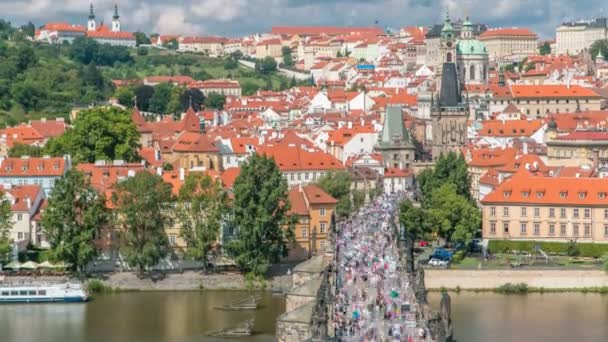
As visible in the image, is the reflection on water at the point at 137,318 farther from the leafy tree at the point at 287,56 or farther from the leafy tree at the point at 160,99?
the leafy tree at the point at 287,56

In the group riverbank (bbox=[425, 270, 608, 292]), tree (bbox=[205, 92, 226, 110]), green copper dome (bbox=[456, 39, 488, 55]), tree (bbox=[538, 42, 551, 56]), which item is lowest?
riverbank (bbox=[425, 270, 608, 292])

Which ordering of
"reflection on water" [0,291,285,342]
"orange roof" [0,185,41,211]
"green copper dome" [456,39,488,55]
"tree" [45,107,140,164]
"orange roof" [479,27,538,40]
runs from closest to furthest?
1. "reflection on water" [0,291,285,342]
2. "orange roof" [0,185,41,211]
3. "tree" [45,107,140,164]
4. "green copper dome" [456,39,488,55]
5. "orange roof" [479,27,538,40]

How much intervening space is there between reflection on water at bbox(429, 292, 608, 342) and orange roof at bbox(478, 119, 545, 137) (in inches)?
1509

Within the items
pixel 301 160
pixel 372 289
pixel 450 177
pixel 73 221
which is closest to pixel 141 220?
pixel 73 221

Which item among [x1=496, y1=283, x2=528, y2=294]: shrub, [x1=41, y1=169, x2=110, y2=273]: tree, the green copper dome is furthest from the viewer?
the green copper dome

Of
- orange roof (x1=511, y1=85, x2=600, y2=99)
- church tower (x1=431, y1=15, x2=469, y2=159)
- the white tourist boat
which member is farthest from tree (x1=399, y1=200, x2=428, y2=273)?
orange roof (x1=511, y1=85, x2=600, y2=99)

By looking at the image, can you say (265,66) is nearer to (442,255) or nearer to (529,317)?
(442,255)

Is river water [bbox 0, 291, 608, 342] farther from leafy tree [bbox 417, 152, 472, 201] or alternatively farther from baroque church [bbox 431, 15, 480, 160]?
baroque church [bbox 431, 15, 480, 160]

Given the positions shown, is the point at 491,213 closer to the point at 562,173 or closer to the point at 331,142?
the point at 562,173

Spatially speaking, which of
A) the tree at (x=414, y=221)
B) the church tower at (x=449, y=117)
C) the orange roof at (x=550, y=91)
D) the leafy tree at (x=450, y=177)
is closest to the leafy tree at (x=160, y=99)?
the orange roof at (x=550, y=91)

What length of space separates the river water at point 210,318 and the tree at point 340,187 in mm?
11425

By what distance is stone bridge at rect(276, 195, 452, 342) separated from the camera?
84.8 feet

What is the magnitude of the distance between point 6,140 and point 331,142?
19647mm

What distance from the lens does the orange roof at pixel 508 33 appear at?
165 metres
